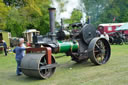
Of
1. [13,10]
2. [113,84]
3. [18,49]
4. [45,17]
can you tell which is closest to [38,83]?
[18,49]

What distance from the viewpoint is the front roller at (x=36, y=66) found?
4.16m

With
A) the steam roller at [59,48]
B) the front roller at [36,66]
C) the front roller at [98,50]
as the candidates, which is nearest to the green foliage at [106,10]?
the front roller at [98,50]

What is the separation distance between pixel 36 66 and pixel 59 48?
121cm

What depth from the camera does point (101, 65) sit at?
557 cm

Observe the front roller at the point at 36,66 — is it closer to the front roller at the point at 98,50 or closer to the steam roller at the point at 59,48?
the steam roller at the point at 59,48

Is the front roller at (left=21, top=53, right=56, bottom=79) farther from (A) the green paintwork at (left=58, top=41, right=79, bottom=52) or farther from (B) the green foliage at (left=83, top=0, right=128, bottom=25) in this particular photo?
(B) the green foliage at (left=83, top=0, right=128, bottom=25)

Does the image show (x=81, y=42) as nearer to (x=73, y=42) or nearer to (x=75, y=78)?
(x=73, y=42)

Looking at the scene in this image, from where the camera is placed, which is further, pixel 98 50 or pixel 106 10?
pixel 106 10

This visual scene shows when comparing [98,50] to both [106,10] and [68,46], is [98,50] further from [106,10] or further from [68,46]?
[106,10]

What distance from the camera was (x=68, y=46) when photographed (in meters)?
5.44

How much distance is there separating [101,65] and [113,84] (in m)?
2.01

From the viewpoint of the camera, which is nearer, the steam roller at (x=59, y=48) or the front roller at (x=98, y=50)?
the steam roller at (x=59, y=48)

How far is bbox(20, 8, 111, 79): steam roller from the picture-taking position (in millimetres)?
4316

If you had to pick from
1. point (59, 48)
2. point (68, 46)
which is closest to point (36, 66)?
point (59, 48)
